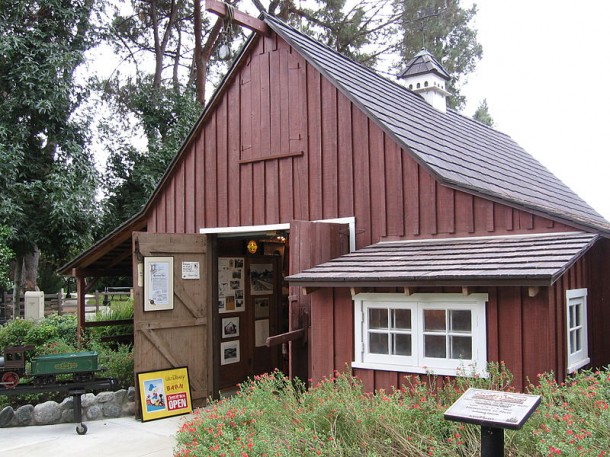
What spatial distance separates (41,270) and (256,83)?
1038 inches

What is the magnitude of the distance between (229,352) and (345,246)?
3.66 metres

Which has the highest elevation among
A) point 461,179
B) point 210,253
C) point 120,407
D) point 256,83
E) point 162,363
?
point 256,83

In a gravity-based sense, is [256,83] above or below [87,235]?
above

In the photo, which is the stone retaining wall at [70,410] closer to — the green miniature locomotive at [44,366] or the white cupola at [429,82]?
the green miniature locomotive at [44,366]

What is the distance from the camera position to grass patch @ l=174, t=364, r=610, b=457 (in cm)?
434

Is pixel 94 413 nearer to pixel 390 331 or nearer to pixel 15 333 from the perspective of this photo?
pixel 15 333

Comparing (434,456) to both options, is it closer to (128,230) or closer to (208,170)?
(208,170)

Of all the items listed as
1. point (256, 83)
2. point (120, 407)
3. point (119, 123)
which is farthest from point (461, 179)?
point (119, 123)

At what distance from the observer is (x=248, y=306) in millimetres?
10930

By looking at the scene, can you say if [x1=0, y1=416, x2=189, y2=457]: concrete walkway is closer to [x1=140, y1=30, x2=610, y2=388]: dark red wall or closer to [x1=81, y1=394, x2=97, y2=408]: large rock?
[x1=81, y1=394, x2=97, y2=408]: large rock

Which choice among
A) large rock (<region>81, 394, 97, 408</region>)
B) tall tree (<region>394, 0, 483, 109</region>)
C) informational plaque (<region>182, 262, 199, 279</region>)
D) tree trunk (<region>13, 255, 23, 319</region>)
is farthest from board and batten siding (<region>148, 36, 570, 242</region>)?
tall tree (<region>394, 0, 483, 109</region>)

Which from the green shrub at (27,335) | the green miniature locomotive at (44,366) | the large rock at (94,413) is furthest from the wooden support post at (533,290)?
the green shrub at (27,335)

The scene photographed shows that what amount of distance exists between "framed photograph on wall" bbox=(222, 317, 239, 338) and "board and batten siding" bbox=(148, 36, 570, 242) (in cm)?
174

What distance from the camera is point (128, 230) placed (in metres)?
10.8
